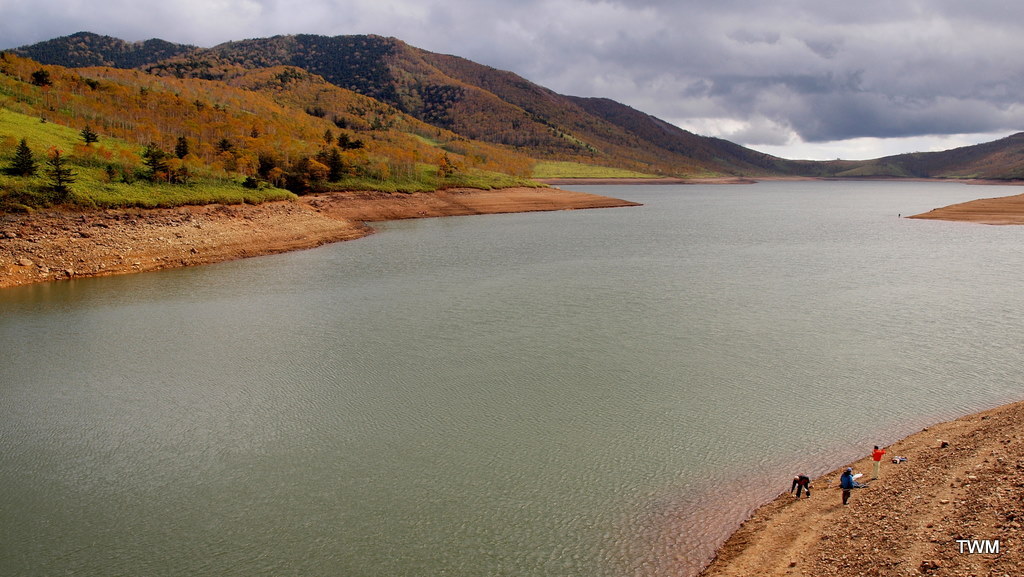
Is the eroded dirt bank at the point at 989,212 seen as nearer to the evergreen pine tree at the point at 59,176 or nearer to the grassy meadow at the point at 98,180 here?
the grassy meadow at the point at 98,180

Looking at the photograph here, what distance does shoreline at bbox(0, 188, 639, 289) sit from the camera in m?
28.0

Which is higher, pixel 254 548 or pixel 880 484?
pixel 880 484

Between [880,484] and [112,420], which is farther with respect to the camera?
[112,420]

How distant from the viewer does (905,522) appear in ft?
24.5

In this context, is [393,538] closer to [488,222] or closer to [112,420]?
[112,420]

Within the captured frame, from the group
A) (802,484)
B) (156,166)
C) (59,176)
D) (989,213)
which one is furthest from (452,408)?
(989,213)

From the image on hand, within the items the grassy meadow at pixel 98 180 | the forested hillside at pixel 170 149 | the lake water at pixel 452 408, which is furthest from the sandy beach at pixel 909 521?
the forested hillside at pixel 170 149

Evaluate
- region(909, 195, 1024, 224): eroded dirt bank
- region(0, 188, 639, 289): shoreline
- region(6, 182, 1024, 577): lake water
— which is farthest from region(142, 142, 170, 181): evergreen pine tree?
region(909, 195, 1024, 224): eroded dirt bank

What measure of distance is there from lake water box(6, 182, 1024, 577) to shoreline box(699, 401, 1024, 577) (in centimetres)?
64

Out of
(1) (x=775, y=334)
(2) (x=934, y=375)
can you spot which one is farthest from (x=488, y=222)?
(2) (x=934, y=375)

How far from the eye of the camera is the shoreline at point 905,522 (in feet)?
21.8

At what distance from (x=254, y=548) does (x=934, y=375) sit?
15362 millimetres

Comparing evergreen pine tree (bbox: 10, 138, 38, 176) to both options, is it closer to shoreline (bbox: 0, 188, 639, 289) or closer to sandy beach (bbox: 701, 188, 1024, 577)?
shoreline (bbox: 0, 188, 639, 289)

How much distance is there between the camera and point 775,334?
18703mm
